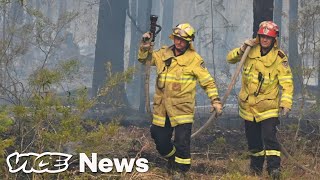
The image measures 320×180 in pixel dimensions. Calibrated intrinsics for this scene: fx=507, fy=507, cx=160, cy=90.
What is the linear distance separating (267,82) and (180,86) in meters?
1.02

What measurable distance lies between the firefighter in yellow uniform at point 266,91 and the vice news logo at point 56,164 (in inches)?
57.0

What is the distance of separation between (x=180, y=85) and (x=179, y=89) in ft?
0.15

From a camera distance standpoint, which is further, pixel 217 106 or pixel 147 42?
pixel 147 42

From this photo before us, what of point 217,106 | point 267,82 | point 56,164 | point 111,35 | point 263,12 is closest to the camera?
point 56,164

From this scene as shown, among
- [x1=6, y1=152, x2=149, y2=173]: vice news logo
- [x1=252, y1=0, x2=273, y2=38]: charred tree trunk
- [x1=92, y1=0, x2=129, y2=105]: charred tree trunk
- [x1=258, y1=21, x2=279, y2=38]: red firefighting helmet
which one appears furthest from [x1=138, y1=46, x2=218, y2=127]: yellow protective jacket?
[x1=92, y1=0, x2=129, y2=105]: charred tree trunk

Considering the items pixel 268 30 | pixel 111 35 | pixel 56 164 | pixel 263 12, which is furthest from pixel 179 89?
pixel 111 35

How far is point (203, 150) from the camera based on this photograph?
7742 mm

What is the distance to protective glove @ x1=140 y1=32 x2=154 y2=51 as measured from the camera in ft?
18.8

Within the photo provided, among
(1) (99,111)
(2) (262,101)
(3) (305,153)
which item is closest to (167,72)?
(2) (262,101)

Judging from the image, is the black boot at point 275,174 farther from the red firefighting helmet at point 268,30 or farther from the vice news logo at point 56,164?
the red firefighting helmet at point 268,30

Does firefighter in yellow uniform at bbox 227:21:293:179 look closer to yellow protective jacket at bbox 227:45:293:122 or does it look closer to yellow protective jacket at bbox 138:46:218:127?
yellow protective jacket at bbox 227:45:293:122

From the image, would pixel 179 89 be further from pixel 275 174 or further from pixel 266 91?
pixel 275 174

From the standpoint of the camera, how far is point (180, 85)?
569 cm

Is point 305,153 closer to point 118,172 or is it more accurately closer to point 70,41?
point 118,172
